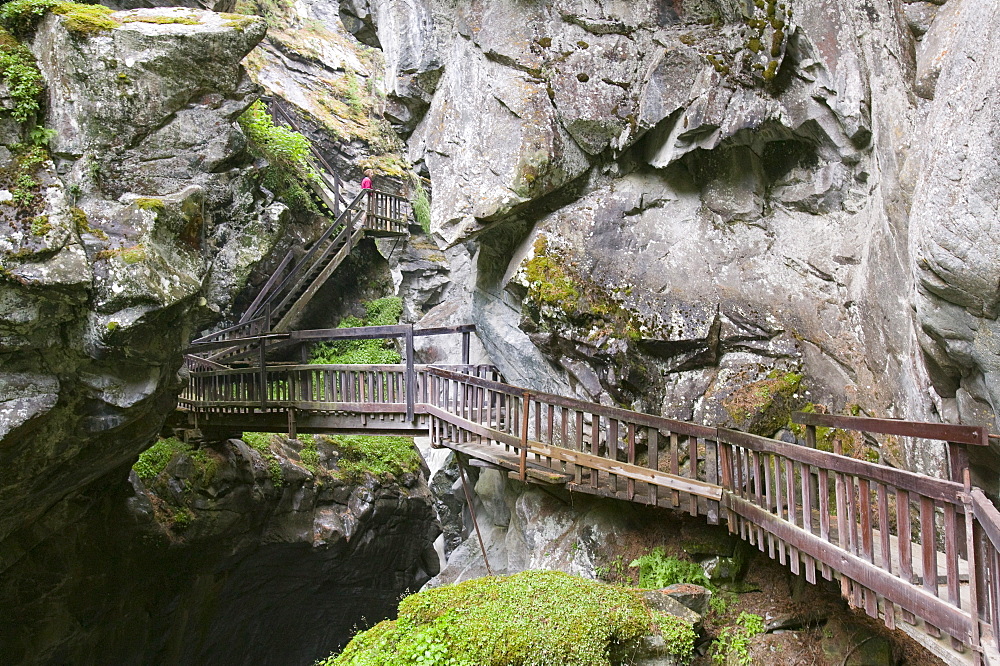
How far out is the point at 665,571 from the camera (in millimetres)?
7867

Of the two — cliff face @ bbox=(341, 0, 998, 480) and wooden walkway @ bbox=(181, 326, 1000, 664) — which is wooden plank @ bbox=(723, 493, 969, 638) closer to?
wooden walkway @ bbox=(181, 326, 1000, 664)

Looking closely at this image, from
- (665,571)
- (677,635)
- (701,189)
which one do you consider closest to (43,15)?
(701,189)

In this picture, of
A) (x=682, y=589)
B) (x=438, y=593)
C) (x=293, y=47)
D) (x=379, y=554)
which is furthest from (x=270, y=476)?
(x=293, y=47)

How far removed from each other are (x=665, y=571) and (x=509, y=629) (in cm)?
330

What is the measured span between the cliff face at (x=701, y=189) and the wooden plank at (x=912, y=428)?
0.79 metres

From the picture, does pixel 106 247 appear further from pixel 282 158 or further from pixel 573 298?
pixel 282 158

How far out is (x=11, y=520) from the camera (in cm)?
838

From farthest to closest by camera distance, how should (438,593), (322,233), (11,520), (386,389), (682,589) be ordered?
1. (322,233)
2. (386,389)
3. (11,520)
4. (682,589)
5. (438,593)

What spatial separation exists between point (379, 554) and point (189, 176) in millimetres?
12009

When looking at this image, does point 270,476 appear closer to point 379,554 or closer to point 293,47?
point 379,554

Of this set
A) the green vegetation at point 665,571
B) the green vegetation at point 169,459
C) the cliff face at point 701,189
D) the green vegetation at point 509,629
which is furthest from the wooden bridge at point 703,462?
the green vegetation at point 509,629

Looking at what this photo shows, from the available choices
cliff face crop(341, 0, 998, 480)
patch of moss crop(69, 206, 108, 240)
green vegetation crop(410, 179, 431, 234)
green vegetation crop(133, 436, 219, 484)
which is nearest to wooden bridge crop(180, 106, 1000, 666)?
green vegetation crop(133, 436, 219, 484)

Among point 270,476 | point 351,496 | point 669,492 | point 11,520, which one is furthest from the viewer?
point 351,496

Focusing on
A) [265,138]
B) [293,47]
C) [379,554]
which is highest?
[293,47]
